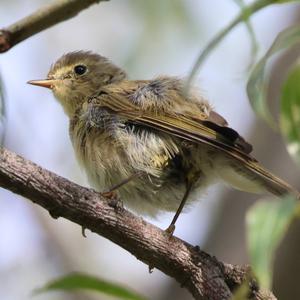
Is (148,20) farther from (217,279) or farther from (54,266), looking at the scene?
(217,279)

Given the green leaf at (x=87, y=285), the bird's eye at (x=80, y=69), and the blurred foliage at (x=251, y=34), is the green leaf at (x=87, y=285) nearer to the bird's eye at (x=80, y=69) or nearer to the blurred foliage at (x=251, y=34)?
the blurred foliage at (x=251, y=34)

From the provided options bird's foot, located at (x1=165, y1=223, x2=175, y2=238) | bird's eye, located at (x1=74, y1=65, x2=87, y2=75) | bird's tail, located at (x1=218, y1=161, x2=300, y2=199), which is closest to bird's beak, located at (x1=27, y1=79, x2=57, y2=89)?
bird's eye, located at (x1=74, y1=65, x2=87, y2=75)

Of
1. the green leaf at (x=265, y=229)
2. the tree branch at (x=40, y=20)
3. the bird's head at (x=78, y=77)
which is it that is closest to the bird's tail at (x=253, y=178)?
the bird's head at (x=78, y=77)

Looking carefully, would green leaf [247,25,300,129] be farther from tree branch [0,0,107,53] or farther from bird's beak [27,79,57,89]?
bird's beak [27,79,57,89]


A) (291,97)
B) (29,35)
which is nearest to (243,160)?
(29,35)

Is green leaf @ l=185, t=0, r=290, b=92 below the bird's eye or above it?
below

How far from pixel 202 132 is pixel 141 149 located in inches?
14.2

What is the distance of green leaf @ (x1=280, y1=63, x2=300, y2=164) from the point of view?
1410 mm

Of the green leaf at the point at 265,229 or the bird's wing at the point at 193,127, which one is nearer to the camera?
the green leaf at the point at 265,229

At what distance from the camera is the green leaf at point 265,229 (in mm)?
1245

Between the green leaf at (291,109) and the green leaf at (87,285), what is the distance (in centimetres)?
43

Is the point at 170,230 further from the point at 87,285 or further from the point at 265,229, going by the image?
the point at 265,229

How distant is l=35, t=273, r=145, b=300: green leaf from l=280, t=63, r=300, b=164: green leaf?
16.9 inches

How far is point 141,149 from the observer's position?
4066 mm
